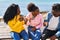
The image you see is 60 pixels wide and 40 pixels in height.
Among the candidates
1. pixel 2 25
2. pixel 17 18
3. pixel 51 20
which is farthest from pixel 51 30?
pixel 2 25

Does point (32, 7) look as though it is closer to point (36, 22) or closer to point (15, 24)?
point (36, 22)

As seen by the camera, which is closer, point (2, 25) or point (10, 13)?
point (10, 13)

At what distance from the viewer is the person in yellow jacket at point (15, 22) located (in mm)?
4836

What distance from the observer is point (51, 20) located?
16.3ft

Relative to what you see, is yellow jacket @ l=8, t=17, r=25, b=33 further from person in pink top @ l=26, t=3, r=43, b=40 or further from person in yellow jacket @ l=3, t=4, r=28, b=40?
person in pink top @ l=26, t=3, r=43, b=40

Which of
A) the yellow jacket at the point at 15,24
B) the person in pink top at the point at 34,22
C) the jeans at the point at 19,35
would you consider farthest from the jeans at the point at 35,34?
the yellow jacket at the point at 15,24

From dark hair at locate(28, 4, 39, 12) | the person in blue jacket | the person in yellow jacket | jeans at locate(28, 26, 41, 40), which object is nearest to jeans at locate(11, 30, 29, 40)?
the person in yellow jacket

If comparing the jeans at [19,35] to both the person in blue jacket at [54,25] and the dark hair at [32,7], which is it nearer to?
the person in blue jacket at [54,25]

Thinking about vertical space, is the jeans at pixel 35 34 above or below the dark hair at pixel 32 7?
below

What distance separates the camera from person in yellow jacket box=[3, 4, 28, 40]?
4836 millimetres

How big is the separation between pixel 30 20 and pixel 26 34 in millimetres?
284

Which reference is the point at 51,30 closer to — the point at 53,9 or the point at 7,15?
the point at 53,9

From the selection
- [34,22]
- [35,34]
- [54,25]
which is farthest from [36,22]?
[54,25]

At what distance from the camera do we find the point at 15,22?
190 inches
